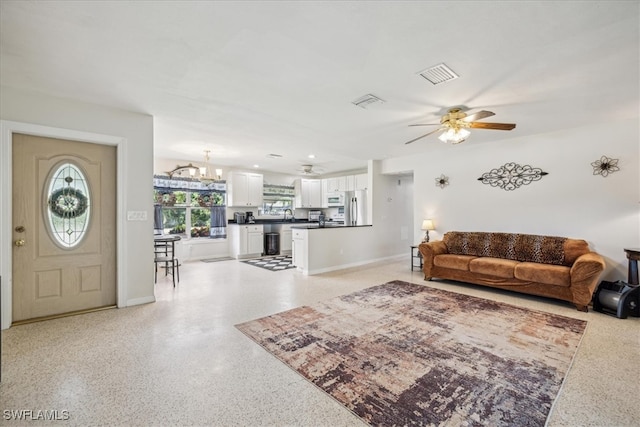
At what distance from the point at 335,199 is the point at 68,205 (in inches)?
251

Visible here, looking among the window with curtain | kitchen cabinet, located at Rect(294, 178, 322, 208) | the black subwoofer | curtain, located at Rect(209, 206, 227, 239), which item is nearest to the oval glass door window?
the window with curtain

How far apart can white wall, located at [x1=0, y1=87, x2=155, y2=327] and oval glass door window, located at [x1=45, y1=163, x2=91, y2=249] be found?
385 mm

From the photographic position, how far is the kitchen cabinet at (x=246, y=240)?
24.7 ft

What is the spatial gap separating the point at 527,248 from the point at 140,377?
536cm

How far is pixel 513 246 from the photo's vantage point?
476cm

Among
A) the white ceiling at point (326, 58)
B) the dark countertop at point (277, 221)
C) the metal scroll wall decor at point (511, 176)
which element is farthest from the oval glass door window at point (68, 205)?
the metal scroll wall decor at point (511, 176)

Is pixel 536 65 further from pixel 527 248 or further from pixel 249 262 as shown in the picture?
pixel 249 262

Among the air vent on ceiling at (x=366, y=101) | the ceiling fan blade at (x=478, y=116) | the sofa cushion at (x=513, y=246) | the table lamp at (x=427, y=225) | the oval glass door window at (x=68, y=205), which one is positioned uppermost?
the air vent on ceiling at (x=366, y=101)

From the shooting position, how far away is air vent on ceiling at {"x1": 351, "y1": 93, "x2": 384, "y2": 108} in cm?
327

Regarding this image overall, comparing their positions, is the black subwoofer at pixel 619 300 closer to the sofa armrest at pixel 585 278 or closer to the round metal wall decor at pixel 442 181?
the sofa armrest at pixel 585 278

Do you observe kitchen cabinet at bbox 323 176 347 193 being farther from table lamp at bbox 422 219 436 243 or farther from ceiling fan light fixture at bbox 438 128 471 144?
ceiling fan light fixture at bbox 438 128 471 144

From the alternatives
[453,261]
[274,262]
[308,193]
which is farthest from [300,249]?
[308,193]

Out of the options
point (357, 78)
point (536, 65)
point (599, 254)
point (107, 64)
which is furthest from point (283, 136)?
point (599, 254)

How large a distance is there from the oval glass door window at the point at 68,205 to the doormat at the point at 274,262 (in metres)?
3.43
